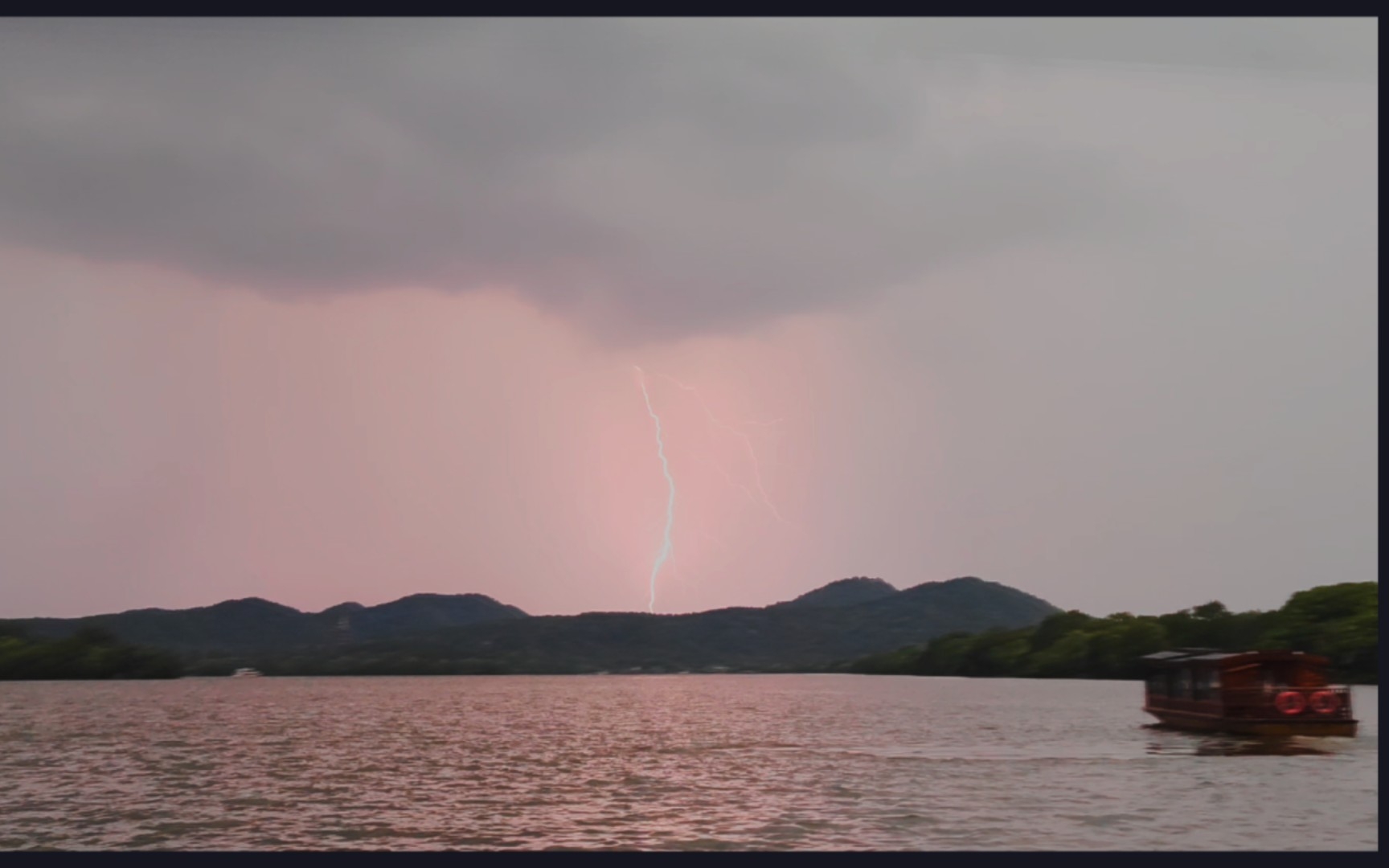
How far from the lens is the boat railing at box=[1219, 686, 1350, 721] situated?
87.0m

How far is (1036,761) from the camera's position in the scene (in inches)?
3019

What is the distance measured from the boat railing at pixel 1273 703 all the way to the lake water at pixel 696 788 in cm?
235

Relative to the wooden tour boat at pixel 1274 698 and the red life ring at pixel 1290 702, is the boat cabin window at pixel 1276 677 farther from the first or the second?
the red life ring at pixel 1290 702

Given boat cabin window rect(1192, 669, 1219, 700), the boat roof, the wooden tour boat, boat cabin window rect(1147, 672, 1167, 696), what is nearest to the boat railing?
the wooden tour boat

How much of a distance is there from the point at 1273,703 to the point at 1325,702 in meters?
3.82

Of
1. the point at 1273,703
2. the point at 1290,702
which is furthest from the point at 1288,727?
the point at 1290,702

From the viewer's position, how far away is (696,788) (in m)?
65.8

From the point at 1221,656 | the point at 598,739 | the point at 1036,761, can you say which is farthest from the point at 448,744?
the point at 1221,656

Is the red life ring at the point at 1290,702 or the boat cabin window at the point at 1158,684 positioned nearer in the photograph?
the red life ring at the point at 1290,702

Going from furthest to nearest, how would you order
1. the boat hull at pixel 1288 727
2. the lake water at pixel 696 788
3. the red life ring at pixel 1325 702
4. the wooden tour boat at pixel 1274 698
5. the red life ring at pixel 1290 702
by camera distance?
1. the red life ring at pixel 1325 702
2. the red life ring at pixel 1290 702
3. the wooden tour boat at pixel 1274 698
4. the boat hull at pixel 1288 727
5. the lake water at pixel 696 788

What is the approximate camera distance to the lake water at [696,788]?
47.4m

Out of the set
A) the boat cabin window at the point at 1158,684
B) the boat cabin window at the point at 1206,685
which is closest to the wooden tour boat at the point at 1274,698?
the boat cabin window at the point at 1206,685

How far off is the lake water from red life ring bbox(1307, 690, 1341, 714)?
2513 mm

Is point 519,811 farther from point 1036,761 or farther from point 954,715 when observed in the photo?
point 954,715
